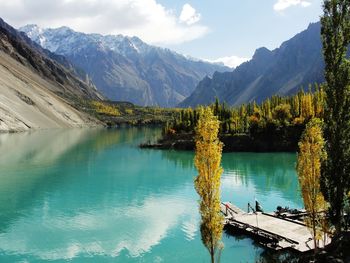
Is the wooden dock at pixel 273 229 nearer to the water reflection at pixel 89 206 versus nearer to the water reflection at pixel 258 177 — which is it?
the water reflection at pixel 89 206

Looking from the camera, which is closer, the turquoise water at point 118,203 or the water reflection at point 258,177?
the turquoise water at point 118,203

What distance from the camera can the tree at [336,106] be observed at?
28.8 meters

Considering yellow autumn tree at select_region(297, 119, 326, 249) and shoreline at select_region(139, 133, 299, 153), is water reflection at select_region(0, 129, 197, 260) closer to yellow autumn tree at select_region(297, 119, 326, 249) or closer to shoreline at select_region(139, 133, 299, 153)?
yellow autumn tree at select_region(297, 119, 326, 249)

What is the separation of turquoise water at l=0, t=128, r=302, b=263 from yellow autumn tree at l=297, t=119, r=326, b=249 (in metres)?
11.2

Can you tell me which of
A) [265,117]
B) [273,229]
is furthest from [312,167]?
[265,117]

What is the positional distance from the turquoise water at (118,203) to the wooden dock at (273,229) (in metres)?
1.54

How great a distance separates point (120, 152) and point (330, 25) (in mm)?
112889

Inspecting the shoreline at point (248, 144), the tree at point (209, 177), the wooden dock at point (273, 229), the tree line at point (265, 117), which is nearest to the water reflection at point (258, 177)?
the shoreline at point (248, 144)

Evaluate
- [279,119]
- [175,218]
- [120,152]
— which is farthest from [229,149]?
[175,218]

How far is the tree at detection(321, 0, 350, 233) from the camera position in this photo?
28.8m

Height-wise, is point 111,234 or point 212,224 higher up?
point 212,224

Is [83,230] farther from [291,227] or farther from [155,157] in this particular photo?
[155,157]

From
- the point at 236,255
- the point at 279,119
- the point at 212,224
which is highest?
the point at 279,119

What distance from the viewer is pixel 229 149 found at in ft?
444
